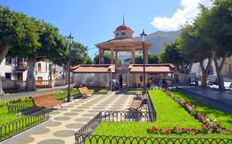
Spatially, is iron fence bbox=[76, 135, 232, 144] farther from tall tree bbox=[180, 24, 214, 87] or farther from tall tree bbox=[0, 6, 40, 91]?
tall tree bbox=[0, 6, 40, 91]

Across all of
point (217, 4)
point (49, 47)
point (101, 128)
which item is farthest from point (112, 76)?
point (101, 128)

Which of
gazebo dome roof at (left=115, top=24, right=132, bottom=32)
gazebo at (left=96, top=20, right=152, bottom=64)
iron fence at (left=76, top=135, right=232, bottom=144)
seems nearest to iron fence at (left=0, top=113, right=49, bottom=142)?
iron fence at (left=76, top=135, right=232, bottom=144)

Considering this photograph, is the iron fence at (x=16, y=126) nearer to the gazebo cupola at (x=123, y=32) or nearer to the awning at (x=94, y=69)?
the awning at (x=94, y=69)

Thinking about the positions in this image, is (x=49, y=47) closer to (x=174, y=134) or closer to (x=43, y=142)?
(x=43, y=142)

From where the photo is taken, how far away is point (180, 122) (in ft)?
29.2

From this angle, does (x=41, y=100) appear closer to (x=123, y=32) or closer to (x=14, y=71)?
(x=14, y=71)

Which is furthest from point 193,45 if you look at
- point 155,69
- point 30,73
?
point 30,73

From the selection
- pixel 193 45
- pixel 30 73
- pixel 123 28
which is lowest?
pixel 30 73

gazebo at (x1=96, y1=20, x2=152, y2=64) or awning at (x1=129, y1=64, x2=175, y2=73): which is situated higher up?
gazebo at (x1=96, y1=20, x2=152, y2=64)

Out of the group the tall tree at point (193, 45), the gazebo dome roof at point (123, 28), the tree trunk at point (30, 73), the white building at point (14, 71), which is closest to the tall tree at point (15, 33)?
the tree trunk at point (30, 73)

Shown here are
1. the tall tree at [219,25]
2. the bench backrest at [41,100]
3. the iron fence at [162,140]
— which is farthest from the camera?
the tall tree at [219,25]

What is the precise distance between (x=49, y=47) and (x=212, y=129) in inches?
1030

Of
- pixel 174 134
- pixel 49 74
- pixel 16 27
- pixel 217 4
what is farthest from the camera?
pixel 49 74

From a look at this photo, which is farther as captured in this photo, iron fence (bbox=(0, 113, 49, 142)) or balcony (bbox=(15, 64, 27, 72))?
balcony (bbox=(15, 64, 27, 72))
